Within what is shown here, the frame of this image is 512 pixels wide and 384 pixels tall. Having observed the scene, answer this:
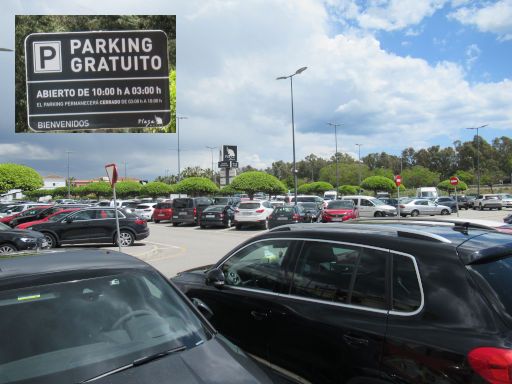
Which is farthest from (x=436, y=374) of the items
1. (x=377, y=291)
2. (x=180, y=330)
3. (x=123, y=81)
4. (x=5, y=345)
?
(x=123, y=81)

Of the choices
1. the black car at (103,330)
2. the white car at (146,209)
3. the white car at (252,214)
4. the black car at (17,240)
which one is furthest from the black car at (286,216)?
the black car at (103,330)

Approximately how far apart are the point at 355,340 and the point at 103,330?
1527 mm

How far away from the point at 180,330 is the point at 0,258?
5.05ft

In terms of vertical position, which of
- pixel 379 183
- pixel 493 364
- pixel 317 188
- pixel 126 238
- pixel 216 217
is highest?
pixel 379 183

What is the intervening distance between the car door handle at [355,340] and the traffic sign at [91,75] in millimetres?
9853

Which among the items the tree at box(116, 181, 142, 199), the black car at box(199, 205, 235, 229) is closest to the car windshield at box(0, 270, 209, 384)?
the black car at box(199, 205, 235, 229)

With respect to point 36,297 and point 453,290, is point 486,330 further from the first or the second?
point 36,297

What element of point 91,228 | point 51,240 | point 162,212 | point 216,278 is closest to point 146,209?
point 162,212

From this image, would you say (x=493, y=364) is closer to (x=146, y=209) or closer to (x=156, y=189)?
(x=146, y=209)

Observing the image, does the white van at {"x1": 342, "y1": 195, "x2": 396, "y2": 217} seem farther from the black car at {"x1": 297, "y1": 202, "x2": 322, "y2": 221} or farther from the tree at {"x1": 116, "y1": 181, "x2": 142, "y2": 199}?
the tree at {"x1": 116, "y1": 181, "x2": 142, "y2": 199}

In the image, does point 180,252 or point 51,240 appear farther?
point 51,240

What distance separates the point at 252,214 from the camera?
80.4 feet

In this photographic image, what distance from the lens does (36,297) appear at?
2.46 metres

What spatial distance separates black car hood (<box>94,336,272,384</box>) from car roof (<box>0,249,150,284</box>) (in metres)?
0.88
